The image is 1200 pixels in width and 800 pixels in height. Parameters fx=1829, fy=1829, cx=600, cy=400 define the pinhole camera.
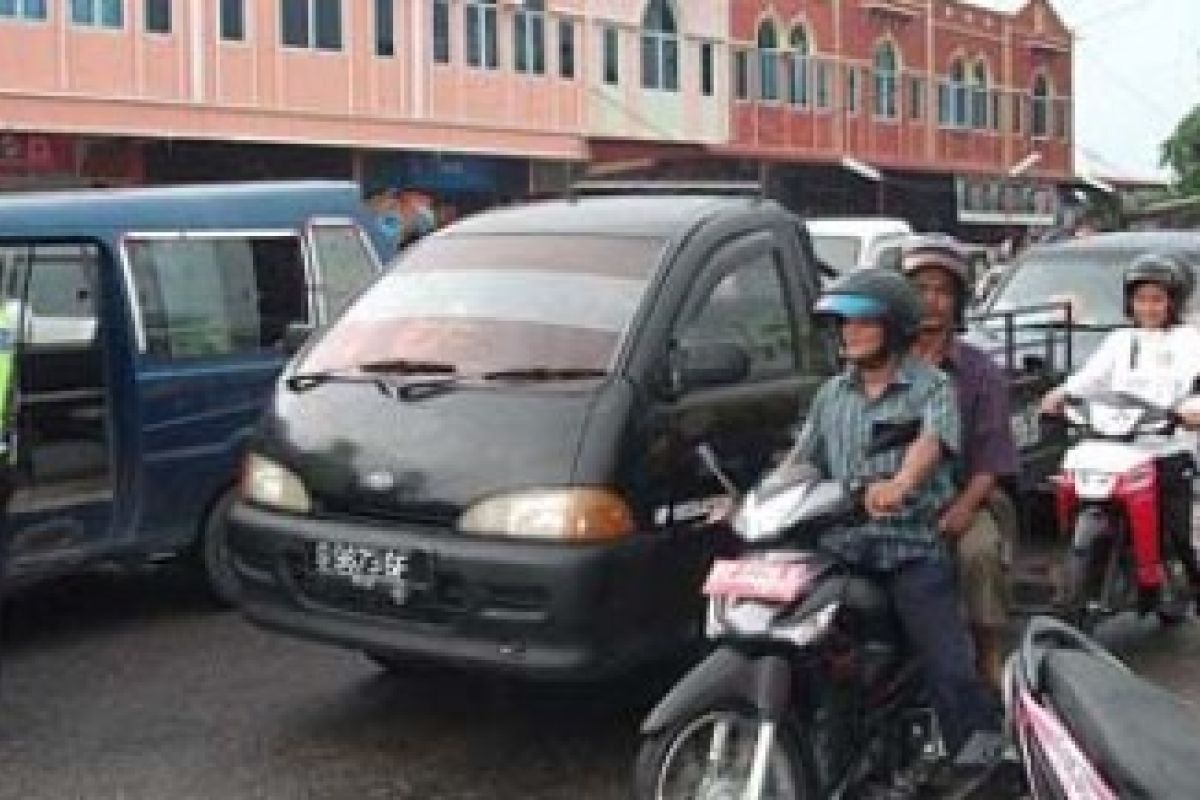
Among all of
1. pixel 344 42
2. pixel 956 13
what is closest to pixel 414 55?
pixel 344 42

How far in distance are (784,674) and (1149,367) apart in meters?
3.01

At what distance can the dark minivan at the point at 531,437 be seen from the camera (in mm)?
5441

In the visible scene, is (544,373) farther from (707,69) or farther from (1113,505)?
(707,69)

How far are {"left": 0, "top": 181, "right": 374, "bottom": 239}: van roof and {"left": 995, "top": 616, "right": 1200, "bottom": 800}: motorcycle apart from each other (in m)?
5.17

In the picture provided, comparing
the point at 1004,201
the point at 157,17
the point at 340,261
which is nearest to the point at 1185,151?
the point at 1004,201

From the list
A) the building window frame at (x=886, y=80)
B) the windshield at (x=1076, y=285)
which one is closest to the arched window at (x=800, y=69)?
the building window frame at (x=886, y=80)

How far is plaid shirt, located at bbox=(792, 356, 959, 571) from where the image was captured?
15.8 ft

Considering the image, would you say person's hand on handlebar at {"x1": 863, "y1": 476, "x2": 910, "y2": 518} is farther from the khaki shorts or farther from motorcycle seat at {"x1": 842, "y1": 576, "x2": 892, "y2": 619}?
the khaki shorts

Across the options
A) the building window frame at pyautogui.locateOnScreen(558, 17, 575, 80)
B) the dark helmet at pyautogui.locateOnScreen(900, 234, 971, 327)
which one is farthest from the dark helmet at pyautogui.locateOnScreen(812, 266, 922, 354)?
the building window frame at pyautogui.locateOnScreen(558, 17, 575, 80)

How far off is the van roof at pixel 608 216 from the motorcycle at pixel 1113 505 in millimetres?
1498

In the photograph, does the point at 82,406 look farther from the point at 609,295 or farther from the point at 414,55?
the point at 414,55

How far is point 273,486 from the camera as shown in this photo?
238 inches

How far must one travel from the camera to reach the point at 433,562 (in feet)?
18.0

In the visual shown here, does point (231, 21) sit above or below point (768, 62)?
below
